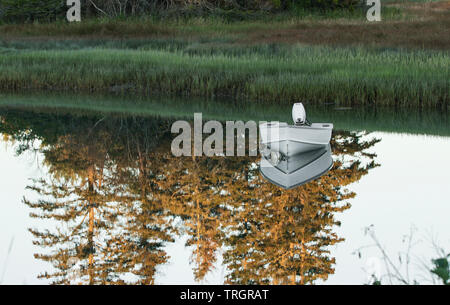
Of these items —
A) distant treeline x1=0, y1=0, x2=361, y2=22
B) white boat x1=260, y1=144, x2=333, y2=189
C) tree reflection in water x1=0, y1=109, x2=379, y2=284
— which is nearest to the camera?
tree reflection in water x1=0, y1=109, x2=379, y2=284

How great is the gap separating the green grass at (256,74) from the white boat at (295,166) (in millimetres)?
4109

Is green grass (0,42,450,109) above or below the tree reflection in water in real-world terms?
above

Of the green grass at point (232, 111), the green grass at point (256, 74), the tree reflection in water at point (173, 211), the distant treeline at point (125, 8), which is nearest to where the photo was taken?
the tree reflection in water at point (173, 211)

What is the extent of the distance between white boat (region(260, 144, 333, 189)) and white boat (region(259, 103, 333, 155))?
0.10m

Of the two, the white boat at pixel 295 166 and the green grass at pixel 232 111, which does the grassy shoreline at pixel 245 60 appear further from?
the white boat at pixel 295 166

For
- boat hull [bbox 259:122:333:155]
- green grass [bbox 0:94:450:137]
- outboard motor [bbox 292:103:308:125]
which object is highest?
green grass [bbox 0:94:450:137]

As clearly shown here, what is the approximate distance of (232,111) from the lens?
13719 millimetres

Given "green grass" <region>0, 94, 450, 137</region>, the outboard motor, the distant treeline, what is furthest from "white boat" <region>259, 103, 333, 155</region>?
the distant treeline

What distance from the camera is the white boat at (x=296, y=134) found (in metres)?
9.02

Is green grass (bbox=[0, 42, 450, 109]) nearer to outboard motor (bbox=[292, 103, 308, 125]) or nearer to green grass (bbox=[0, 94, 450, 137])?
green grass (bbox=[0, 94, 450, 137])

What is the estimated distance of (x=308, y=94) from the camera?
557 inches

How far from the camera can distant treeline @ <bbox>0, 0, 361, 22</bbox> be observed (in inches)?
1073

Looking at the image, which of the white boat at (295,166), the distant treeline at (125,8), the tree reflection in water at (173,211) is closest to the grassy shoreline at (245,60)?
the distant treeline at (125,8)

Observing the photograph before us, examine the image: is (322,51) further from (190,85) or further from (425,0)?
(425,0)
